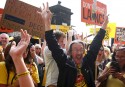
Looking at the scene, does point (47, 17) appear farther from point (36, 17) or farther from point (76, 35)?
point (76, 35)

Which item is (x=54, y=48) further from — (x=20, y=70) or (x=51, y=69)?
(x=20, y=70)

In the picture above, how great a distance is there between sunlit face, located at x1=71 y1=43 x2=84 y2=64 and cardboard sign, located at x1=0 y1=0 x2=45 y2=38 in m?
0.74

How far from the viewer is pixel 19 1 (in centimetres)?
389

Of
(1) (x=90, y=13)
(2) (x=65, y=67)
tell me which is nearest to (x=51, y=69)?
(2) (x=65, y=67)

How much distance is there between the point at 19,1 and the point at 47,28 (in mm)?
781

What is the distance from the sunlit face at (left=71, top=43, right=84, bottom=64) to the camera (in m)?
3.48

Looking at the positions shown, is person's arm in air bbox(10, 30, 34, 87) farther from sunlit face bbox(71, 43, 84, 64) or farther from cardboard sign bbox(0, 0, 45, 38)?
cardboard sign bbox(0, 0, 45, 38)

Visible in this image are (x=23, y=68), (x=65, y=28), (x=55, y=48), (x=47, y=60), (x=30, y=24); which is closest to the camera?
(x=23, y=68)

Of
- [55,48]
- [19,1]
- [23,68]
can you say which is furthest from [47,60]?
[23,68]

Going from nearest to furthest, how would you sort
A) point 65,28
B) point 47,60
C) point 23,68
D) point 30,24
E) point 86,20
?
1. point 23,68
2. point 47,60
3. point 30,24
4. point 86,20
5. point 65,28

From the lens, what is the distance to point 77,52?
3.48 m

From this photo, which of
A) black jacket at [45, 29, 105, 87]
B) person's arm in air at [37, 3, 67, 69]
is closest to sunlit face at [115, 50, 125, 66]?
black jacket at [45, 29, 105, 87]

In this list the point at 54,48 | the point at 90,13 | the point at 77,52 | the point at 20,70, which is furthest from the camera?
the point at 90,13

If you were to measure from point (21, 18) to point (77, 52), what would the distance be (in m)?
0.95
